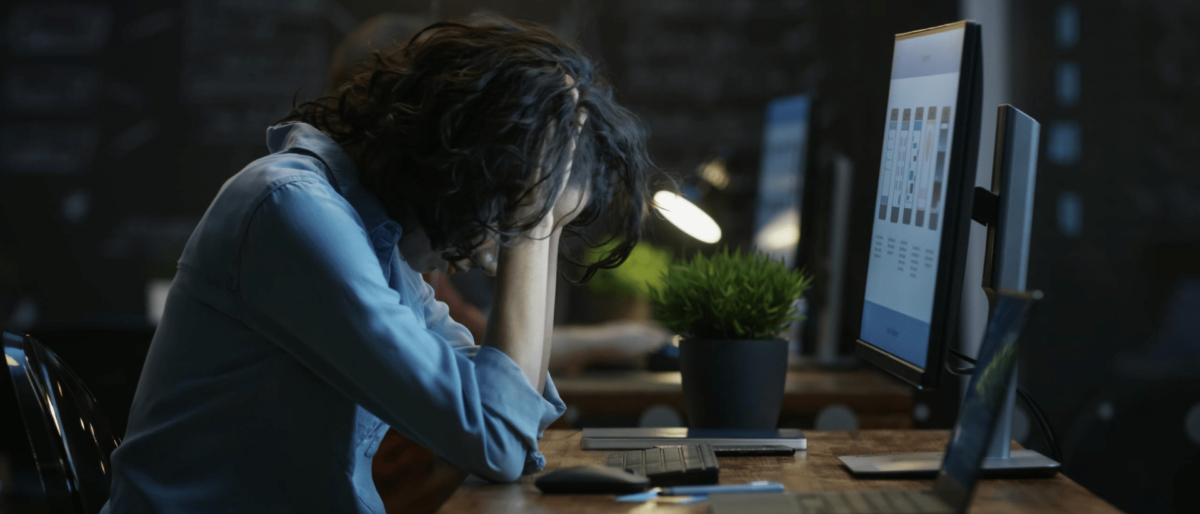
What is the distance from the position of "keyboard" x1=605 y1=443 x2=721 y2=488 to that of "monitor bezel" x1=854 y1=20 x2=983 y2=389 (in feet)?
0.78

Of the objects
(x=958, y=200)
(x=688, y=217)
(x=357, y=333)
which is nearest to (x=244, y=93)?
(x=688, y=217)

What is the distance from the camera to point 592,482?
0.89 metres

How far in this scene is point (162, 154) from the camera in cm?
373

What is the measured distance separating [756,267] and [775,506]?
0.52 metres

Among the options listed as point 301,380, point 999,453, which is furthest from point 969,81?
point 301,380

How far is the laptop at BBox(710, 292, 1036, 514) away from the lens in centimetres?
68

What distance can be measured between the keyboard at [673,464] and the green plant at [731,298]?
21 cm

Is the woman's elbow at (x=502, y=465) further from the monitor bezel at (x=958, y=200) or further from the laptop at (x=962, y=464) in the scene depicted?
the monitor bezel at (x=958, y=200)

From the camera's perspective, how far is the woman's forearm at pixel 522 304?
98cm

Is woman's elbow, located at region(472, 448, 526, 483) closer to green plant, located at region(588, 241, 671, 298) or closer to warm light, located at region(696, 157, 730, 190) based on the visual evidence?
green plant, located at region(588, 241, 671, 298)

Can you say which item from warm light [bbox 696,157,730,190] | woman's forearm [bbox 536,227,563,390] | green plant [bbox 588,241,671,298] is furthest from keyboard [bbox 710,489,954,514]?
warm light [bbox 696,157,730,190]

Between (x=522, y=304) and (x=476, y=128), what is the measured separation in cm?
19

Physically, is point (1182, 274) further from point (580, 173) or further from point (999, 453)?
point (580, 173)

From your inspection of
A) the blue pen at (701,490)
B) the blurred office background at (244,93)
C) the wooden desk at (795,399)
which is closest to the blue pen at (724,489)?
the blue pen at (701,490)
